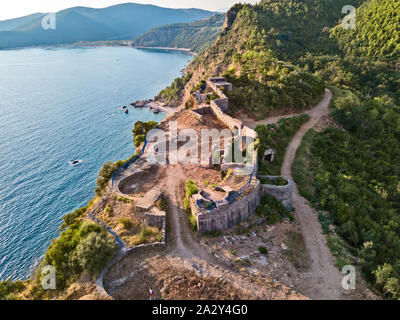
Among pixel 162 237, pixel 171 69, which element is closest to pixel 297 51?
pixel 162 237

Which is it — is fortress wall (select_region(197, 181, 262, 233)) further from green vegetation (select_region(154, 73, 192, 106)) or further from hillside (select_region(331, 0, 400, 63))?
green vegetation (select_region(154, 73, 192, 106))

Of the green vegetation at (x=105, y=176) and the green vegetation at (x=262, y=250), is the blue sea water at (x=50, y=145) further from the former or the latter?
the green vegetation at (x=262, y=250)

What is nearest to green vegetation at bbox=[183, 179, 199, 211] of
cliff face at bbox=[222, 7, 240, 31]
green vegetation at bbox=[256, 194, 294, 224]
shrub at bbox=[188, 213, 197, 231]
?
shrub at bbox=[188, 213, 197, 231]

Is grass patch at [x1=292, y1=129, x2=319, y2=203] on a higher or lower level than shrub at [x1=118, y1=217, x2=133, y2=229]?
higher

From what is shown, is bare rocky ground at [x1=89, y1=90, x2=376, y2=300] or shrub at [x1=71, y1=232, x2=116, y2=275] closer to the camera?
bare rocky ground at [x1=89, y1=90, x2=376, y2=300]
